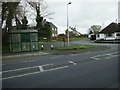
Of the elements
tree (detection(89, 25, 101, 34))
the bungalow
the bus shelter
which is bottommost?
the bus shelter

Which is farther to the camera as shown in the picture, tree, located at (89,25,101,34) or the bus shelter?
tree, located at (89,25,101,34)

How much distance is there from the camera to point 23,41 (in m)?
20.2

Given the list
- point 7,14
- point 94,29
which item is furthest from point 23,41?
point 94,29

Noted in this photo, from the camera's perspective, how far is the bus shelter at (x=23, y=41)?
19719mm

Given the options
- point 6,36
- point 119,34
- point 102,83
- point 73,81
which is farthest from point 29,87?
point 119,34

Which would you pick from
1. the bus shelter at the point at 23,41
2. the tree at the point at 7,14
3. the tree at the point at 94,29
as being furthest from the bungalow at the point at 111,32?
the tree at the point at 7,14

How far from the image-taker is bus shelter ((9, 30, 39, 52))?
19719mm

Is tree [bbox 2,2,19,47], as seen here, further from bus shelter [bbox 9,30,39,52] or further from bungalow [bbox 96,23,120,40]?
bungalow [bbox 96,23,120,40]

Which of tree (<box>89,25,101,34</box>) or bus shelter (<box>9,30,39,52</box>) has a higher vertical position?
tree (<box>89,25,101,34</box>)

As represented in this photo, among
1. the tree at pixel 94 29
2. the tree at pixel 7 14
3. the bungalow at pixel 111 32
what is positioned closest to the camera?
the tree at pixel 7 14

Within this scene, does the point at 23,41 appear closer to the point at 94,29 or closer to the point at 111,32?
the point at 111,32

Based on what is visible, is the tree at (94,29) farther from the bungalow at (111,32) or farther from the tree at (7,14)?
the tree at (7,14)

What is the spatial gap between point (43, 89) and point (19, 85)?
1.22 m

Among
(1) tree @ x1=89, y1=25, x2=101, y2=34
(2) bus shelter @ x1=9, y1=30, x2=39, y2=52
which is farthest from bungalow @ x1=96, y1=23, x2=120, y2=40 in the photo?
(2) bus shelter @ x1=9, y1=30, x2=39, y2=52
